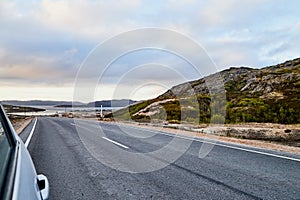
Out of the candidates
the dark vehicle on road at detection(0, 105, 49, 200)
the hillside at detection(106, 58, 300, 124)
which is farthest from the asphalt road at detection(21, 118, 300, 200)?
the hillside at detection(106, 58, 300, 124)

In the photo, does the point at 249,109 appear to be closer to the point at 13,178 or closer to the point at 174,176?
the point at 174,176

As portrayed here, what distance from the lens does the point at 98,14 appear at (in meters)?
19.7

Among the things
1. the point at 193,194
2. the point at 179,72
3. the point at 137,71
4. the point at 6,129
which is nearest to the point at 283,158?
the point at 193,194

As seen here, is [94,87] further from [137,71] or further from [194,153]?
[194,153]

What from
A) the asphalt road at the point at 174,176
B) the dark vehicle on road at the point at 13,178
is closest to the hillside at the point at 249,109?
the asphalt road at the point at 174,176

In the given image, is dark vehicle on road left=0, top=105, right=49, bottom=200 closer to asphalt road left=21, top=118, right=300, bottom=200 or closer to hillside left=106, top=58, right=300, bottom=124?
asphalt road left=21, top=118, right=300, bottom=200

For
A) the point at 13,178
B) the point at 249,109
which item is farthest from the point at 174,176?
the point at 249,109

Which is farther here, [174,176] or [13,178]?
[174,176]

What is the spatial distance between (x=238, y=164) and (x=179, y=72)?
914 cm

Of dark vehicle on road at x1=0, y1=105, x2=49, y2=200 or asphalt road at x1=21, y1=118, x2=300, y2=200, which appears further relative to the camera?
asphalt road at x1=21, y1=118, x2=300, y2=200

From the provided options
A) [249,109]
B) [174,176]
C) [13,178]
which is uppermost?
[249,109]

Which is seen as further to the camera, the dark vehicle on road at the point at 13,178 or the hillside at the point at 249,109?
the hillside at the point at 249,109

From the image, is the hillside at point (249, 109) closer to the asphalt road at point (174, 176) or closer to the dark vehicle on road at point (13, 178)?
the asphalt road at point (174, 176)

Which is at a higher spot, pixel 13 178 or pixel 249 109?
pixel 249 109
